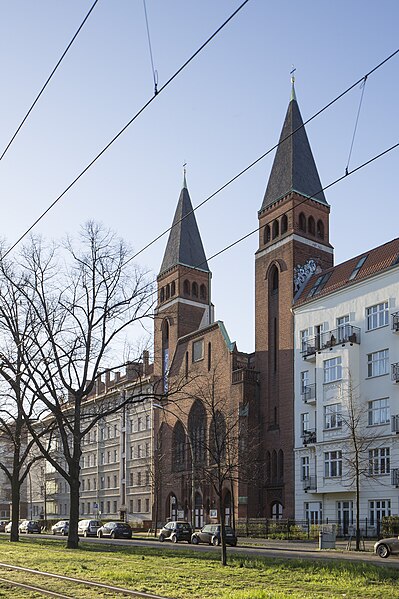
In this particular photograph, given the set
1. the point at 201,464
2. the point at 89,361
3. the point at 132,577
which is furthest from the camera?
the point at 201,464

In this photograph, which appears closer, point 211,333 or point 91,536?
point 91,536

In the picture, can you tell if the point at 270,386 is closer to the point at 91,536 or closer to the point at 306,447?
the point at 306,447

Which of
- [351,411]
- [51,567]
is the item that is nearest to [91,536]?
[351,411]

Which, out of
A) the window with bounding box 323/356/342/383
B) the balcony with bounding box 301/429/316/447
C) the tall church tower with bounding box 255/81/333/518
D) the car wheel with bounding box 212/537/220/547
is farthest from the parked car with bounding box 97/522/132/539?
the window with bounding box 323/356/342/383

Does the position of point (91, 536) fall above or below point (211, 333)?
below

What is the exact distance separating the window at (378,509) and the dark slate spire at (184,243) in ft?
118

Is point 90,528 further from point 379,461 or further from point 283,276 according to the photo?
point 379,461

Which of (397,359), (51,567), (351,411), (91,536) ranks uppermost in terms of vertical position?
(397,359)

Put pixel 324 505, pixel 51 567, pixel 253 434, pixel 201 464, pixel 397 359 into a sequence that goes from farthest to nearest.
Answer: pixel 201 464 < pixel 253 434 < pixel 324 505 < pixel 397 359 < pixel 51 567

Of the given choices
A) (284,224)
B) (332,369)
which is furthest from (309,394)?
(284,224)

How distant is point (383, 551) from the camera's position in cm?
3047

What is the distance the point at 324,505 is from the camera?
5241 cm

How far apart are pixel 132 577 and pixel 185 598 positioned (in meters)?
4.35

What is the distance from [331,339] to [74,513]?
22873 mm
